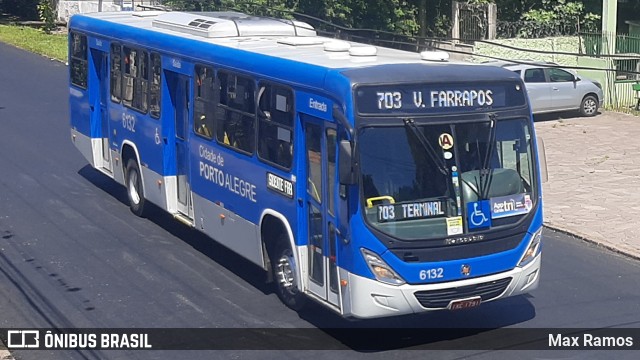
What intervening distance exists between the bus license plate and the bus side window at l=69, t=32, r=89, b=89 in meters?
10.0

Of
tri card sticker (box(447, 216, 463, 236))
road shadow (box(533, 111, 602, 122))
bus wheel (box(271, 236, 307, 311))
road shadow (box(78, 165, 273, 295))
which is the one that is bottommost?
road shadow (box(533, 111, 602, 122))

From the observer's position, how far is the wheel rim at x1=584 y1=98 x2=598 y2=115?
27672 millimetres

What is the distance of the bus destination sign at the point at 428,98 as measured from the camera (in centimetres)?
1039

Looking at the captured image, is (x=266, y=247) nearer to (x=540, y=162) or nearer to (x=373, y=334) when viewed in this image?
(x=373, y=334)

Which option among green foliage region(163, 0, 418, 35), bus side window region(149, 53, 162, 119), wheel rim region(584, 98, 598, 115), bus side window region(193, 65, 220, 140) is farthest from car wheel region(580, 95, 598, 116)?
bus side window region(193, 65, 220, 140)

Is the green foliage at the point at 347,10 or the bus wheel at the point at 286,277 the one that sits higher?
the green foliage at the point at 347,10

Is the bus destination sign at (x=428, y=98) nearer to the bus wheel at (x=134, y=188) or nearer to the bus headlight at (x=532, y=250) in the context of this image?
the bus headlight at (x=532, y=250)

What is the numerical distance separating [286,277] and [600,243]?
18.2ft

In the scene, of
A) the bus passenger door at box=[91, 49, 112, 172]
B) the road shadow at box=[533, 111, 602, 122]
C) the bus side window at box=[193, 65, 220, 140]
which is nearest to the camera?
the bus side window at box=[193, 65, 220, 140]

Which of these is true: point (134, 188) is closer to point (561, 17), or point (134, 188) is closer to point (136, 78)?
point (136, 78)

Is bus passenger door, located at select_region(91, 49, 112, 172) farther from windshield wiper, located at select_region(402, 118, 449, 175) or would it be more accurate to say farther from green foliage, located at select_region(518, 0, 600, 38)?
green foliage, located at select_region(518, 0, 600, 38)

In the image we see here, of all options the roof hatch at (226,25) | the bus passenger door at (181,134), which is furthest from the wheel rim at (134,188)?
the roof hatch at (226,25)

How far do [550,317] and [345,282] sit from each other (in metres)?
2.79

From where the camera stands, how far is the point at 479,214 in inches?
417
